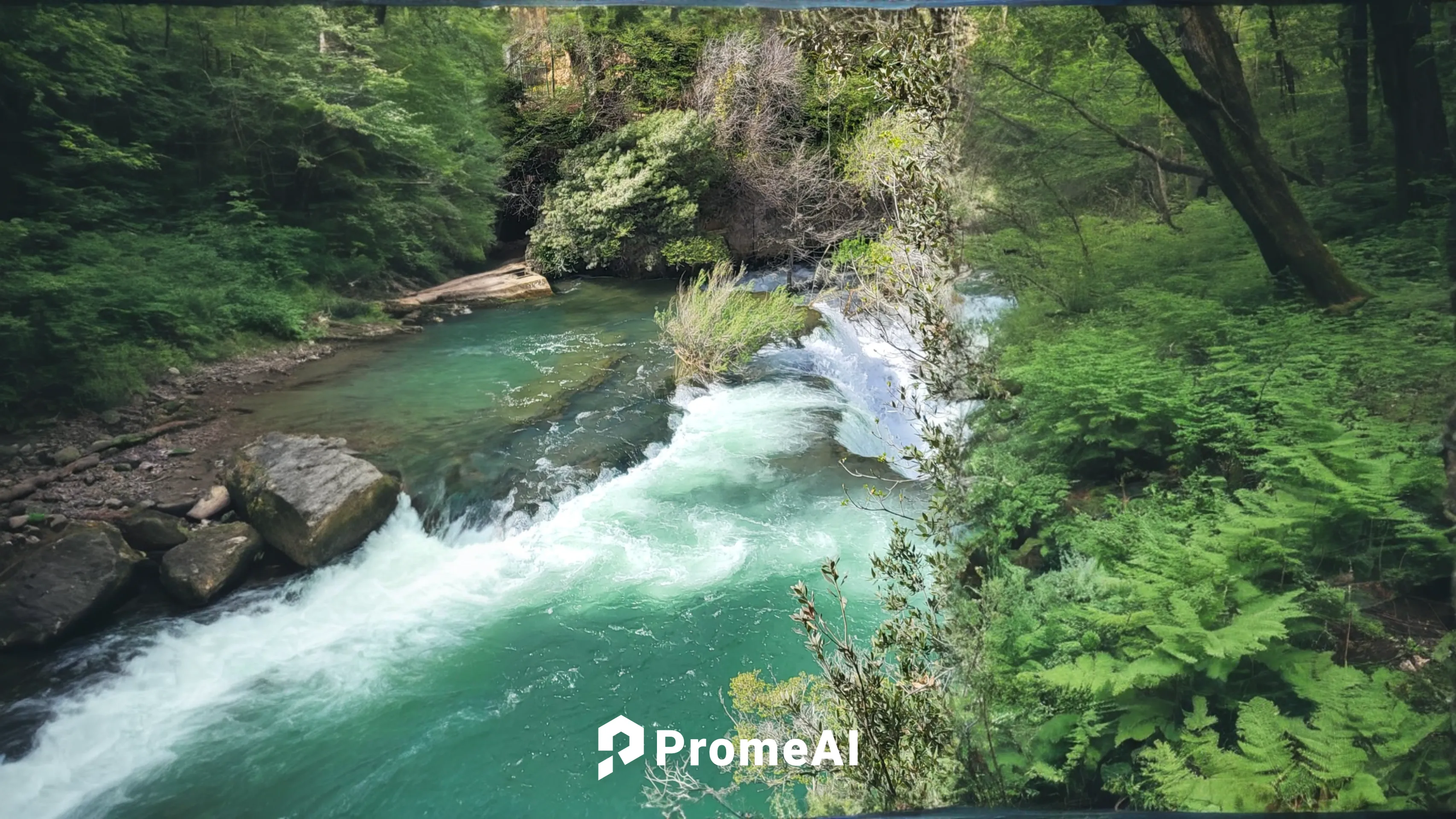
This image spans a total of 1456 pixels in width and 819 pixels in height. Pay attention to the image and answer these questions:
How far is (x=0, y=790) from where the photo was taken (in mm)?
1894

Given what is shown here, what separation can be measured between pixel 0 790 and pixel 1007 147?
10.7 feet

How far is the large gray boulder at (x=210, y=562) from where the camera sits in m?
2.23

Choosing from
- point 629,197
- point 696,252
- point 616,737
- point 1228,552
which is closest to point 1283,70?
point 1228,552

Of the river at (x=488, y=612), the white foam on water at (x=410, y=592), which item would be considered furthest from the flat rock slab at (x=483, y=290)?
the white foam on water at (x=410, y=592)

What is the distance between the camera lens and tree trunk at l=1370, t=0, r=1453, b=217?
5.83 feet

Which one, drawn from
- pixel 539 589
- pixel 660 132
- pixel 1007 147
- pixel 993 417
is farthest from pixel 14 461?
pixel 1007 147

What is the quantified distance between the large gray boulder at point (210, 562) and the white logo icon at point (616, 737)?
1.24m

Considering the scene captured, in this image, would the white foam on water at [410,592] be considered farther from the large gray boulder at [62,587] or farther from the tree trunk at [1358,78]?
the tree trunk at [1358,78]

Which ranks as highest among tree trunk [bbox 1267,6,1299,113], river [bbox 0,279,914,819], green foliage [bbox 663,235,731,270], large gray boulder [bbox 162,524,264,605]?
tree trunk [bbox 1267,6,1299,113]

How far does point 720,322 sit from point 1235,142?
9.64 ft

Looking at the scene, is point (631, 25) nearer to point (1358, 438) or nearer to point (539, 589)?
point (539, 589)

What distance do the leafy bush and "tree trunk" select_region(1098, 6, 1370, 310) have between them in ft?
8.91

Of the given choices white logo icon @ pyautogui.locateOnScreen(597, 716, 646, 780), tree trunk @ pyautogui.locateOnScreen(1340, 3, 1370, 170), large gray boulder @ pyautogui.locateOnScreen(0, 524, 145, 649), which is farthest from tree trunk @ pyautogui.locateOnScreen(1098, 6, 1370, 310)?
→ large gray boulder @ pyautogui.locateOnScreen(0, 524, 145, 649)

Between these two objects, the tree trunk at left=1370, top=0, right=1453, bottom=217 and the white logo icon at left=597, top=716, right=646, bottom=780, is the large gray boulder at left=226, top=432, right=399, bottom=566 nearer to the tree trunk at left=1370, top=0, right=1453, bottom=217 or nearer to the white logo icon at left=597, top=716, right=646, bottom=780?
the white logo icon at left=597, top=716, right=646, bottom=780
